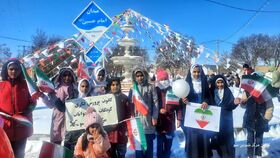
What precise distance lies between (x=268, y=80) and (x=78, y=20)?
4176 millimetres

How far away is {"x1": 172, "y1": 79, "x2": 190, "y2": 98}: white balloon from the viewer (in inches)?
203

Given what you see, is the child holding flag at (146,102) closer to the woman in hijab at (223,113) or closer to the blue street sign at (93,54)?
the woman in hijab at (223,113)

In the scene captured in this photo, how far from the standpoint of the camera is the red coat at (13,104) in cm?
450

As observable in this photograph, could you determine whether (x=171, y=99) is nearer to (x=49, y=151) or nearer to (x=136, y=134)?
(x=136, y=134)

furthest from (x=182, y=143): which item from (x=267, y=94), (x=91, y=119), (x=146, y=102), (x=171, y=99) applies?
(x=91, y=119)

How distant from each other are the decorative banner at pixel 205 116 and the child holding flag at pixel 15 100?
244 centimetres

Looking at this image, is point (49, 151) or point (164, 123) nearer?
point (49, 151)

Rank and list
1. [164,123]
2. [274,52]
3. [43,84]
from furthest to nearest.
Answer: [274,52], [164,123], [43,84]

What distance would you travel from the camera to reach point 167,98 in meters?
5.66

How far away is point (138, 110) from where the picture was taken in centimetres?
531

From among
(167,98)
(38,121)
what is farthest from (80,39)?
(167,98)

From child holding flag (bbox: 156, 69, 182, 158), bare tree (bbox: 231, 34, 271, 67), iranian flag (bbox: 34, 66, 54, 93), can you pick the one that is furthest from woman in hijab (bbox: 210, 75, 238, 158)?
bare tree (bbox: 231, 34, 271, 67)

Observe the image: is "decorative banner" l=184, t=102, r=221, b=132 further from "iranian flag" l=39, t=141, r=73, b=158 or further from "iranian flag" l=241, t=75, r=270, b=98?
"iranian flag" l=39, t=141, r=73, b=158

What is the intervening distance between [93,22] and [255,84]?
372 cm
